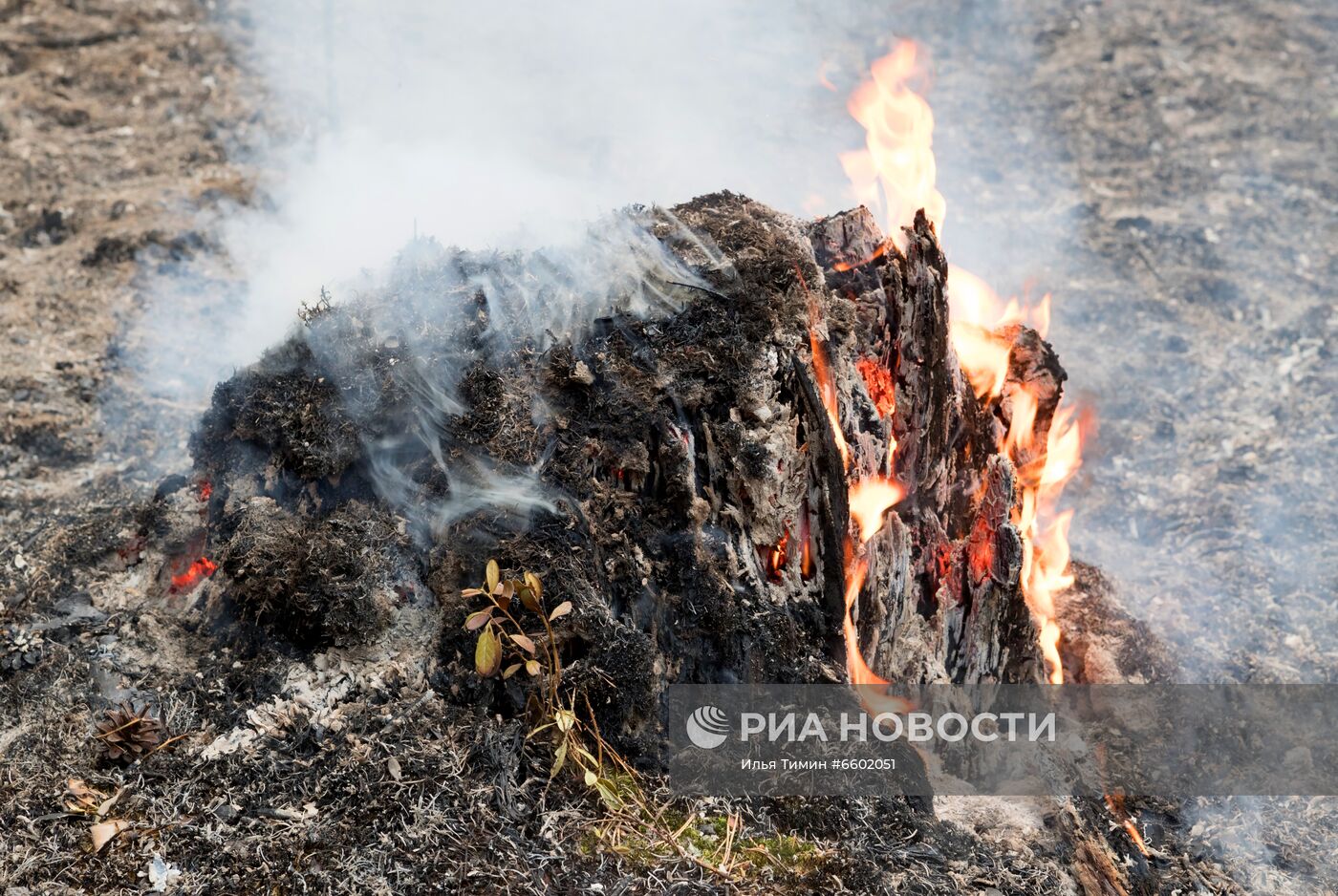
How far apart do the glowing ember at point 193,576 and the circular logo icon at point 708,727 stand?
2.30 meters

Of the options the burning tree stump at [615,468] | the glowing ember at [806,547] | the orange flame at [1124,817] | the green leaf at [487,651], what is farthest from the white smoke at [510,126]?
the orange flame at [1124,817]

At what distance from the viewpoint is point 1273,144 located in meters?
10.9

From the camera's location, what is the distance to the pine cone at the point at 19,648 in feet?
14.1

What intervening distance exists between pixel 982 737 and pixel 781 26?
29.6 ft

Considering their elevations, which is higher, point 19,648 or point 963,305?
point 963,305

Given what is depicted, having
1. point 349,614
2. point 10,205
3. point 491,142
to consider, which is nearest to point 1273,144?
point 491,142

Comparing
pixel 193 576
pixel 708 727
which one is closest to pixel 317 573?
pixel 193 576

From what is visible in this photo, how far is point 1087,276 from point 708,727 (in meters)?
7.50

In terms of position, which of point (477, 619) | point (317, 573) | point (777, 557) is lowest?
point (477, 619)

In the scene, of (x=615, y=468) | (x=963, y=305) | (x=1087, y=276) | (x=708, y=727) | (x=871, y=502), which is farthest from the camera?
(x=1087, y=276)

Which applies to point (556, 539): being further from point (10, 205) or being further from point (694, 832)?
point (10, 205)

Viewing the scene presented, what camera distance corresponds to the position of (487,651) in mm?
3699

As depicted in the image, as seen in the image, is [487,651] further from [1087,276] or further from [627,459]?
[1087,276]

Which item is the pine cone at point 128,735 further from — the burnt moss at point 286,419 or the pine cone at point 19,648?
the burnt moss at point 286,419
